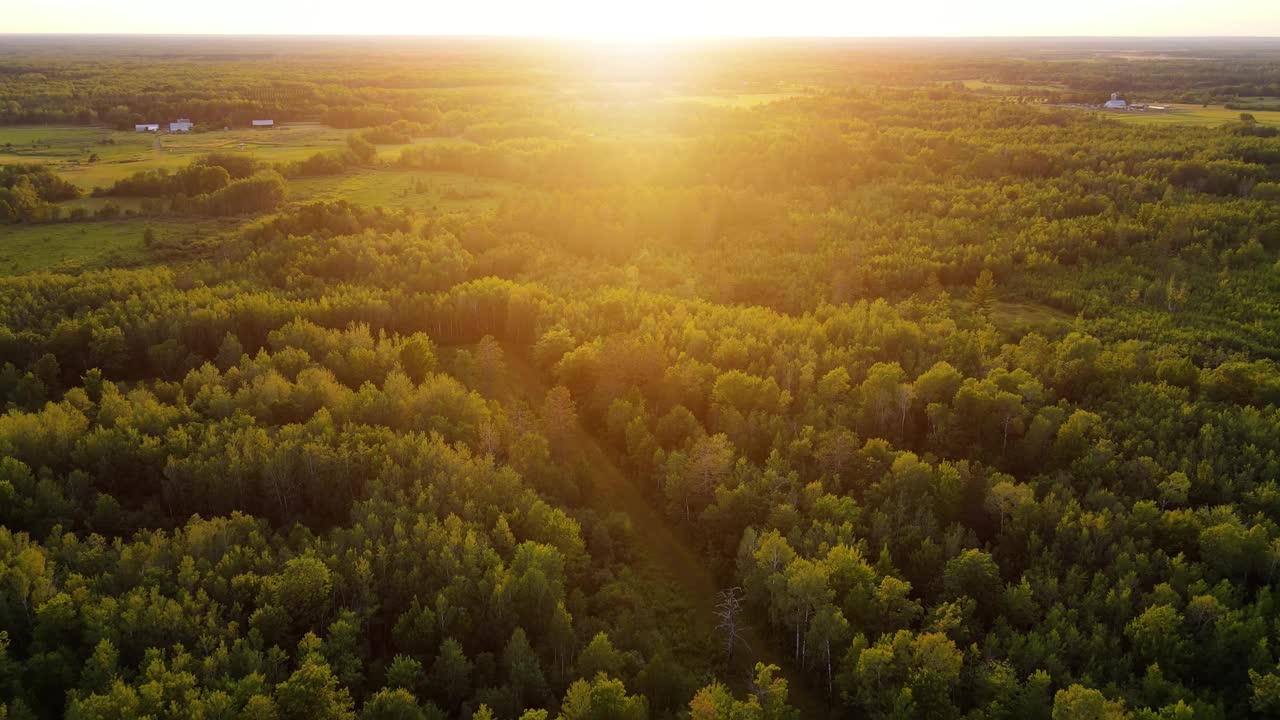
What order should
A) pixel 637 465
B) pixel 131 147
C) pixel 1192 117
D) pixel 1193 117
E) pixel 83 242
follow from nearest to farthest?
pixel 637 465 → pixel 83 242 → pixel 131 147 → pixel 1193 117 → pixel 1192 117

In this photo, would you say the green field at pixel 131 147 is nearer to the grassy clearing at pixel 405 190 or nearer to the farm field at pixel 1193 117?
the grassy clearing at pixel 405 190

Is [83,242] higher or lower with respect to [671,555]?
higher

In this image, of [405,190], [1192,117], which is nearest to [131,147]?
[405,190]

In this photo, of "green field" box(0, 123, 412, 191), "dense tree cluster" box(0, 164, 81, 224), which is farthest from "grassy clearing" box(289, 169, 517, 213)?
"dense tree cluster" box(0, 164, 81, 224)

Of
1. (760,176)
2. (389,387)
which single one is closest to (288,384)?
(389,387)

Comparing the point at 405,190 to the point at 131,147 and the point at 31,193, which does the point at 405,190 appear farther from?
the point at 131,147

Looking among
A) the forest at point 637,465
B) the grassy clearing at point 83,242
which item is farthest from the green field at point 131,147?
the forest at point 637,465
